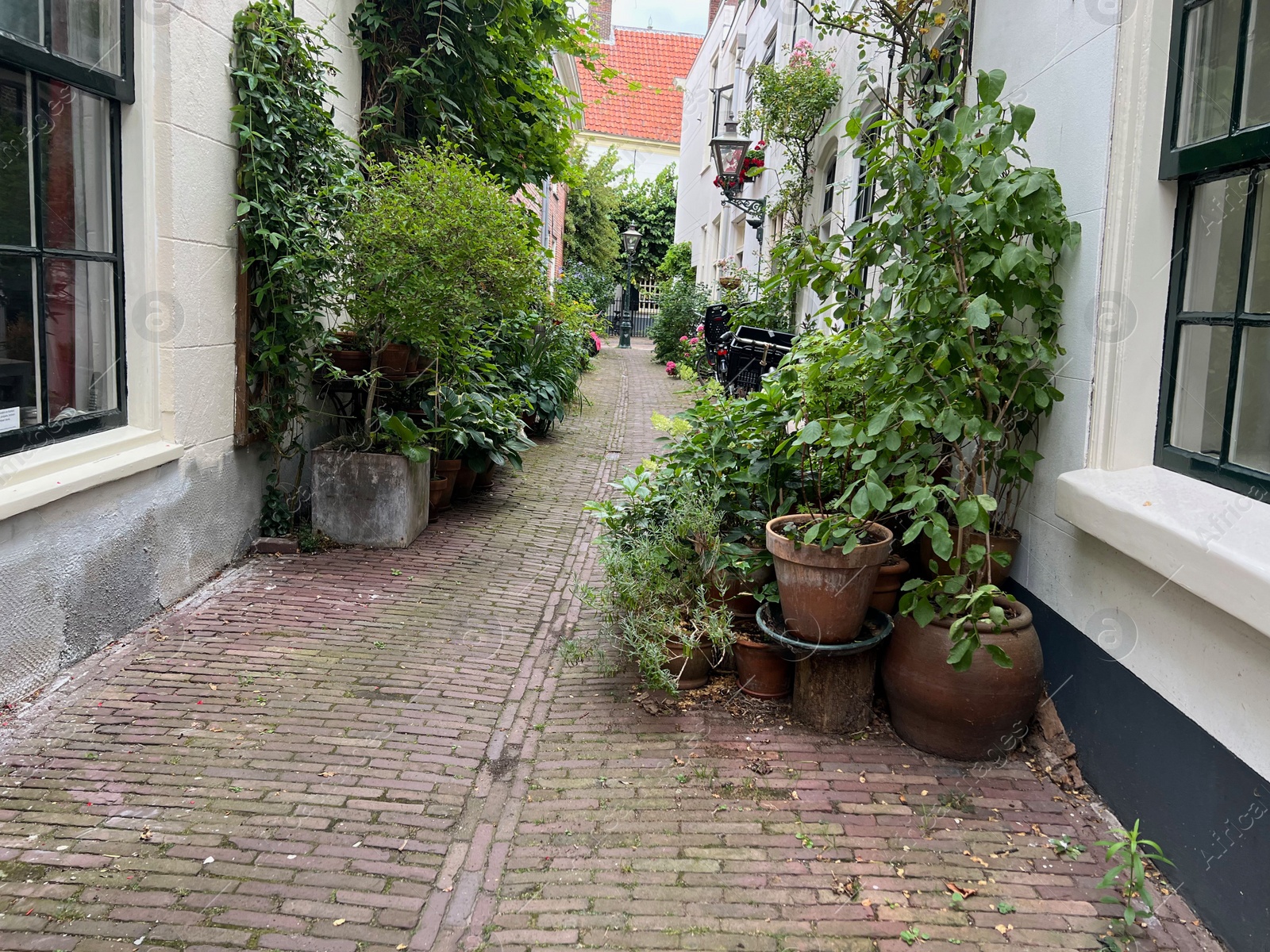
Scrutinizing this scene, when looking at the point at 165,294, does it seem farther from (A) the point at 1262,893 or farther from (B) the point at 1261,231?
(A) the point at 1262,893

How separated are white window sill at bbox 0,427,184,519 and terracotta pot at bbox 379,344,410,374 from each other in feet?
5.81

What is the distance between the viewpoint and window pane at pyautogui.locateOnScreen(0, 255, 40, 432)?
381cm

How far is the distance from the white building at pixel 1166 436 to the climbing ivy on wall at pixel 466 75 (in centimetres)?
501

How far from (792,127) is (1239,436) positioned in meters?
7.25

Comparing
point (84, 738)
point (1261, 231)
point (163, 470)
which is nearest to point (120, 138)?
point (163, 470)

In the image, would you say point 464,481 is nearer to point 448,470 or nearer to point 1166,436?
point 448,470

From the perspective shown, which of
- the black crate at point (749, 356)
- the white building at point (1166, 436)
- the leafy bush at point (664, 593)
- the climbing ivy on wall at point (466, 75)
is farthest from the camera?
the black crate at point (749, 356)

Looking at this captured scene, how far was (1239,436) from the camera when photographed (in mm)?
2838

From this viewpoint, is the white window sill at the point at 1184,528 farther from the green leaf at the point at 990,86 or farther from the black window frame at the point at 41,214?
the black window frame at the point at 41,214

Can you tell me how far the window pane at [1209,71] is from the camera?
9.61 feet

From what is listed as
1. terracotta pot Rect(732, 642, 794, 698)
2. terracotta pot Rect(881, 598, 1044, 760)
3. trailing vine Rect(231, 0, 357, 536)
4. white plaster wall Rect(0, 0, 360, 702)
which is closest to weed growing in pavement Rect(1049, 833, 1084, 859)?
terracotta pot Rect(881, 598, 1044, 760)

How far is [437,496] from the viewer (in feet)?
22.7

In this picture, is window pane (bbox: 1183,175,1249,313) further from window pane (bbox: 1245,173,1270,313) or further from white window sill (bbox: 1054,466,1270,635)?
white window sill (bbox: 1054,466,1270,635)

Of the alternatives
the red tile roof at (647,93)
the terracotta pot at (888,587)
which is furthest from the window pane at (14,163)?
the red tile roof at (647,93)
